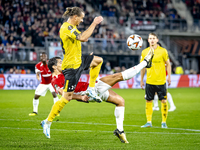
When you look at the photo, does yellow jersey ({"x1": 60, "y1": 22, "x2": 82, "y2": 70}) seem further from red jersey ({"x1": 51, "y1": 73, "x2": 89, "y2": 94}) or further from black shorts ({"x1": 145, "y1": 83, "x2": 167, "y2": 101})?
black shorts ({"x1": 145, "y1": 83, "x2": 167, "y2": 101})

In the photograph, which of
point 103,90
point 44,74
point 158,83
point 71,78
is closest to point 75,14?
point 71,78

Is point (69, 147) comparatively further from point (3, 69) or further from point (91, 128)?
point (3, 69)

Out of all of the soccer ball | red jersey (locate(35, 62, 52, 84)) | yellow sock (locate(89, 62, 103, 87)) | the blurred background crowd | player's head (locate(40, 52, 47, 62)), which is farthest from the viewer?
the blurred background crowd

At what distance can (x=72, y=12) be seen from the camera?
21.0ft

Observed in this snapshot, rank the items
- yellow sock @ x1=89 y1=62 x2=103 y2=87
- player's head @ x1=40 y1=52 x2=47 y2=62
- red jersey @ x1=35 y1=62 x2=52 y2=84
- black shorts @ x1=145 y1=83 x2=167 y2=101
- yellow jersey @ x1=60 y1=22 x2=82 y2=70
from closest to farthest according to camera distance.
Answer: yellow jersey @ x1=60 y1=22 x2=82 y2=70, yellow sock @ x1=89 y1=62 x2=103 y2=87, black shorts @ x1=145 y1=83 x2=167 y2=101, player's head @ x1=40 y1=52 x2=47 y2=62, red jersey @ x1=35 y1=62 x2=52 y2=84

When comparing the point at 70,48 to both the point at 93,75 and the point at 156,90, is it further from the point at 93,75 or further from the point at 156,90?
the point at 156,90

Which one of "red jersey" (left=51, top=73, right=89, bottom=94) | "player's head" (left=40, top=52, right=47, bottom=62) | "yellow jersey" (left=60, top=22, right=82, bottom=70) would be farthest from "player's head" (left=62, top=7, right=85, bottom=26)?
"player's head" (left=40, top=52, right=47, bottom=62)

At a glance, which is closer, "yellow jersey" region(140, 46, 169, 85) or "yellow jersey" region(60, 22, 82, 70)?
"yellow jersey" region(60, 22, 82, 70)

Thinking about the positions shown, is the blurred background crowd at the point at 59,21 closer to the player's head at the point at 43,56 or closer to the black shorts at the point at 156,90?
the player's head at the point at 43,56

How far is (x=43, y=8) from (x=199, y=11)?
667 inches

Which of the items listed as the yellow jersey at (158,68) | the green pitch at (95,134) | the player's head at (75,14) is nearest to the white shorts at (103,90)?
the green pitch at (95,134)

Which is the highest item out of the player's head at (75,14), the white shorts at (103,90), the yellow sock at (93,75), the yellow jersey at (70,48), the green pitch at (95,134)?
the player's head at (75,14)

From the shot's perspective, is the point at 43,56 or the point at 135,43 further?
the point at 43,56

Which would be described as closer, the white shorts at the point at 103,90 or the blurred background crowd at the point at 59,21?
the white shorts at the point at 103,90
